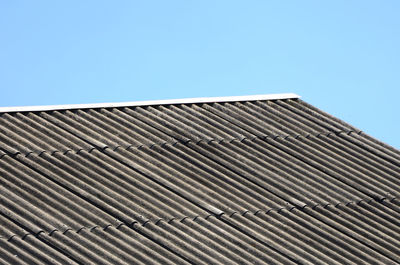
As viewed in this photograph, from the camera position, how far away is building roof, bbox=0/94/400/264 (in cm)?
1002

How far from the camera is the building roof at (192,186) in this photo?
10.0 meters

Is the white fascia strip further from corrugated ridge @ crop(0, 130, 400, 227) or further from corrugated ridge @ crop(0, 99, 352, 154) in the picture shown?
corrugated ridge @ crop(0, 130, 400, 227)

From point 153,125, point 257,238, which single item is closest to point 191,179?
point 257,238

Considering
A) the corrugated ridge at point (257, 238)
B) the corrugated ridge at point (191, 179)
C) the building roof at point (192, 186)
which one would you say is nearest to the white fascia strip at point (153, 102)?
the building roof at point (192, 186)

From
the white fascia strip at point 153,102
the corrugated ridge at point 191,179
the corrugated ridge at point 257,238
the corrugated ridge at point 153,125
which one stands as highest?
the white fascia strip at point 153,102

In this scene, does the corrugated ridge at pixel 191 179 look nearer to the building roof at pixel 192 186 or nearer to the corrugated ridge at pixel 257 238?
the building roof at pixel 192 186

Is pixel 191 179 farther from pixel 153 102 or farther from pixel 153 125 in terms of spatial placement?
pixel 153 102

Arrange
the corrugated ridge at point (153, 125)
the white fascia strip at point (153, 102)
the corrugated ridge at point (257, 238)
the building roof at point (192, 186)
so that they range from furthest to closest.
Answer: the white fascia strip at point (153, 102)
the corrugated ridge at point (153, 125)
the building roof at point (192, 186)
the corrugated ridge at point (257, 238)

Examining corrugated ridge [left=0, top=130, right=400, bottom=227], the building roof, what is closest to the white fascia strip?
the building roof

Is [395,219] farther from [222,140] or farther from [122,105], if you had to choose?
[122,105]

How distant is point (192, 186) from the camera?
11609mm

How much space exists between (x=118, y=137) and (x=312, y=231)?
10.2 ft

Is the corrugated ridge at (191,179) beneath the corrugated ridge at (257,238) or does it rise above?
above

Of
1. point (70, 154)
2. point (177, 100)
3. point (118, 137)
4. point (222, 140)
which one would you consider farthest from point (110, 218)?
point (177, 100)
